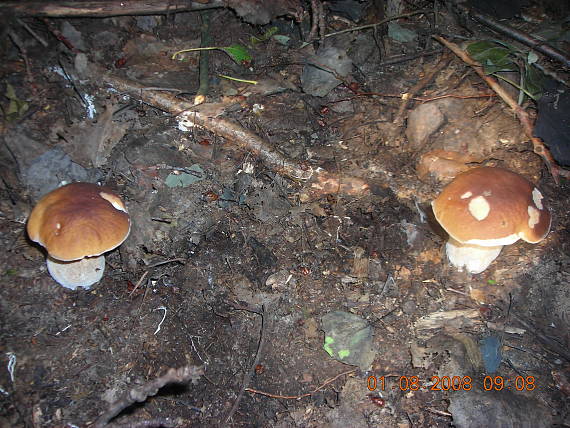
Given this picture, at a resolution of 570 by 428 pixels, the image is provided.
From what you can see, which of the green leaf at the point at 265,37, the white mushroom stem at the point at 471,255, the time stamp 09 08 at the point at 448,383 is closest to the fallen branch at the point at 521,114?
the white mushroom stem at the point at 471,255

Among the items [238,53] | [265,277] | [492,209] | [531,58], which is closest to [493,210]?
[492,209]

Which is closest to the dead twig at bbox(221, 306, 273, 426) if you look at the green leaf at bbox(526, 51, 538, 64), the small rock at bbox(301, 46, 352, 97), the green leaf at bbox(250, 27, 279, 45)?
the small rock at bbox(301, 46, 352, 97)

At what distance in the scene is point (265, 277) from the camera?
3150 mm

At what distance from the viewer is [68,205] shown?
2607 millimetres

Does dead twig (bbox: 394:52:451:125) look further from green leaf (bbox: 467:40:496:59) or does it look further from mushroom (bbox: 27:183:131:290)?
mushroom (bbox: 27:183:131:290)

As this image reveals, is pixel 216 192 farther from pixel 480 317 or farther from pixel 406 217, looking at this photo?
pixel 480 317

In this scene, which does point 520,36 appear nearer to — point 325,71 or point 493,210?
point 325,71

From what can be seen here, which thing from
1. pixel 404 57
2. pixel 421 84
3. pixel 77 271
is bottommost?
pixel 77 271

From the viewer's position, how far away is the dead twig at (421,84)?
4094 mm

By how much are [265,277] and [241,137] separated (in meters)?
1.50

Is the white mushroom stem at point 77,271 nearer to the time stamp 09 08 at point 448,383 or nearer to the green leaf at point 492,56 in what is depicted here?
the time stamp 09 08 at point 448,383

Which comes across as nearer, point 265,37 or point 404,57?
point 404,57

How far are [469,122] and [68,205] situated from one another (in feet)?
12.5

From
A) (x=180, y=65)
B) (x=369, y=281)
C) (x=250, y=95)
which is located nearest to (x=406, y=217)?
(x=369, y=281)
